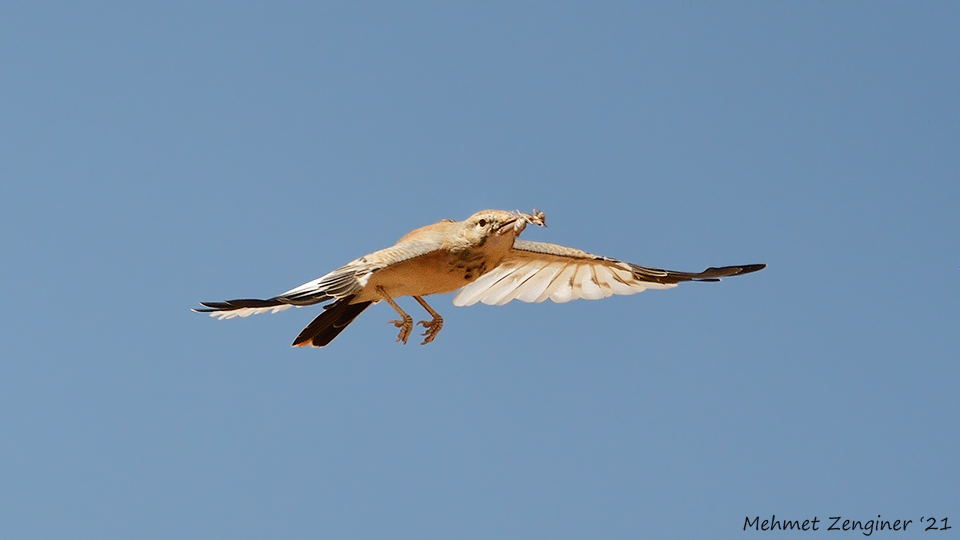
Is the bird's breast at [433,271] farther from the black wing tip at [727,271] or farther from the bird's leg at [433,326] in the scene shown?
the black wing tip at [727,271]

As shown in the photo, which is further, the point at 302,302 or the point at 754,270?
the point at 754,270

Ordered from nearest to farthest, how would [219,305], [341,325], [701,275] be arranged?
[219,305], [341,325], [701,275]

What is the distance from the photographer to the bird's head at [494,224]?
14.4m

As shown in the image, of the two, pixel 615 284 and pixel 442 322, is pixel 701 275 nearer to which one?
pixel 615 284

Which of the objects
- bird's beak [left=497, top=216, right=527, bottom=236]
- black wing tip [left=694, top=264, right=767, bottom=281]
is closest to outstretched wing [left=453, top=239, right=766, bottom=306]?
black wing tip [left=694, top=264, right=767, bottom=281]

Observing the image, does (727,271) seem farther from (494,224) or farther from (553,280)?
(494,224)

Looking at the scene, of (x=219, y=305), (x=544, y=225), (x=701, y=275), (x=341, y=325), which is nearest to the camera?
(x=219, y=305)

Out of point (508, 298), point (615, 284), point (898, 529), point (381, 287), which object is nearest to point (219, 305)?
point (381, 287)

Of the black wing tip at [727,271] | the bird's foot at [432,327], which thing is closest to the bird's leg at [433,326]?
the bird's foot at [432,327]

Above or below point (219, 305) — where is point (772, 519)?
below

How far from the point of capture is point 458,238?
14.5m

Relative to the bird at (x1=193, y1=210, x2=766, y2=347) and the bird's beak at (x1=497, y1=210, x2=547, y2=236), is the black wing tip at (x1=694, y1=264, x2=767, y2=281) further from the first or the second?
the bird's beak at (x1=497, y1=210, x2=547, y2=236)

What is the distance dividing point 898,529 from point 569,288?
507 cm

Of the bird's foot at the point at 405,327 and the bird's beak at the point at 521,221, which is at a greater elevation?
the bird's beak at the point at 521,221
